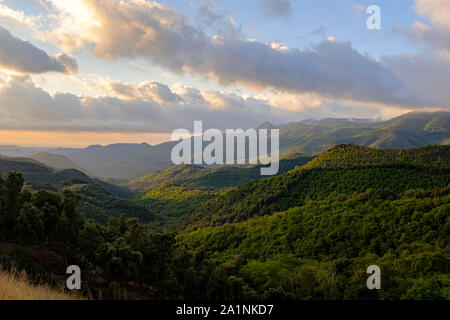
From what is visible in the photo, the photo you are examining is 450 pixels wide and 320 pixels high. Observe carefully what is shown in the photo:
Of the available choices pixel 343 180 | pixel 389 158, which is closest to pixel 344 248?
pixel 343 180

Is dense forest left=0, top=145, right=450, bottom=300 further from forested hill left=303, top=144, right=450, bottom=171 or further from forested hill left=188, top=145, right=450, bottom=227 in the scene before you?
forested hill left=303, top=144, right=450, bottom=171

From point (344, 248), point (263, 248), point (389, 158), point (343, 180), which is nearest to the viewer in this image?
point (344, 248)

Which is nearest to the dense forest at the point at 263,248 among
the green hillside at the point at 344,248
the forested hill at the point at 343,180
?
the green hillside at the point at 344,248

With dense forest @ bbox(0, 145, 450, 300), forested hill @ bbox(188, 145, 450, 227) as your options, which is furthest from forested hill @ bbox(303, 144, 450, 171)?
dense forest @ bbox(0, 145, 450, 300)

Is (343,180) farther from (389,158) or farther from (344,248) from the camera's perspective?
(344,248)

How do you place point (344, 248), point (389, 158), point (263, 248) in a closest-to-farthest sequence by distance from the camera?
point (344, 248)
point (263, 248)
point (389, 158)
